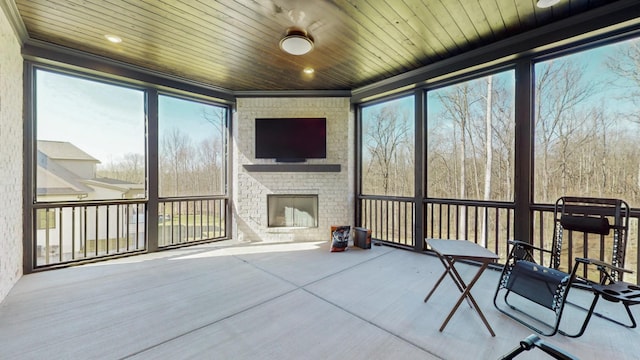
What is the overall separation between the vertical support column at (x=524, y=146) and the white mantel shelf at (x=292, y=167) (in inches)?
105

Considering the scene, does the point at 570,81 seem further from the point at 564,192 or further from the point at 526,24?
the point at 564,192

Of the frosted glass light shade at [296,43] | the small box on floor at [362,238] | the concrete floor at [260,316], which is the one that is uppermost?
the frosted glass light shade at [296,43]

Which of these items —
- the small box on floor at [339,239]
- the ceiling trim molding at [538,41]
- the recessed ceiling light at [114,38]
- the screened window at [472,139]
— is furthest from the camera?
the small box on floor at [339,239]

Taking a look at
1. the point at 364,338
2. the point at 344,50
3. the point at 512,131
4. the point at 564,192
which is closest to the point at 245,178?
the point at 344,50

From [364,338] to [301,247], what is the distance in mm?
2541

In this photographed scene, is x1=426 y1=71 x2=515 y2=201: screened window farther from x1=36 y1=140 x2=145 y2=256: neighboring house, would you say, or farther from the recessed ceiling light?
x1=36 y1=140 x2=145 y2=256: neighboring house

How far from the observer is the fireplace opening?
4.88 m

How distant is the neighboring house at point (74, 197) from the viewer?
10.9 feet

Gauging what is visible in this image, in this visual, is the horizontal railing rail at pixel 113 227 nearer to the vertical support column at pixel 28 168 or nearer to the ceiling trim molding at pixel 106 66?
the vertical support column at pixel 28 168

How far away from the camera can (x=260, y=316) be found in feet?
7.14

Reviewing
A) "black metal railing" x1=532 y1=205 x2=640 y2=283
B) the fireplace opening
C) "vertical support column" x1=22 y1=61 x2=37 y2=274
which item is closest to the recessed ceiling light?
"vertical support column" x1=22 y1=61 x2=37 y2=274

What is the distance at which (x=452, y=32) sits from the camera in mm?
2898

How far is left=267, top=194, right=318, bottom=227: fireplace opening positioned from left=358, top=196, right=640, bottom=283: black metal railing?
951 millimetres

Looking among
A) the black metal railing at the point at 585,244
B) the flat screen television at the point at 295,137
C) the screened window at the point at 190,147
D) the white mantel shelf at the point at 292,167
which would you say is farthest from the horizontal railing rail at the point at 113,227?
the black metal railing at the point at 585,244
